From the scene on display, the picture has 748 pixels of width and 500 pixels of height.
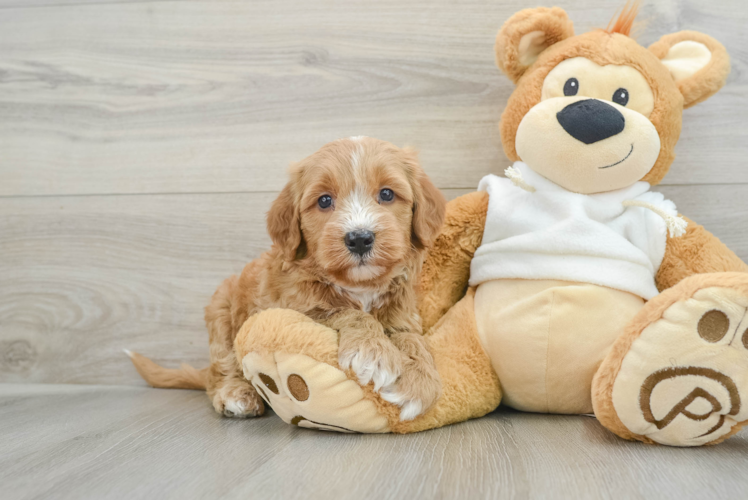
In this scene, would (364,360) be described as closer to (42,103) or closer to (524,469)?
(524,469)

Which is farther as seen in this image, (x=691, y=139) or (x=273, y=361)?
(x=691, y=139)

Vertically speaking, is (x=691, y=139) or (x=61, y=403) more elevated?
(x=691, y=139)

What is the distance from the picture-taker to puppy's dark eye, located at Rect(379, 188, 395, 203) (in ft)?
4.62

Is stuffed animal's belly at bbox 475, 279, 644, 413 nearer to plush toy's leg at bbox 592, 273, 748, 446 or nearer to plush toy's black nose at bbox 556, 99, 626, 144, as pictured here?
plush toy's leg at bbox 592, 273, 748, 446

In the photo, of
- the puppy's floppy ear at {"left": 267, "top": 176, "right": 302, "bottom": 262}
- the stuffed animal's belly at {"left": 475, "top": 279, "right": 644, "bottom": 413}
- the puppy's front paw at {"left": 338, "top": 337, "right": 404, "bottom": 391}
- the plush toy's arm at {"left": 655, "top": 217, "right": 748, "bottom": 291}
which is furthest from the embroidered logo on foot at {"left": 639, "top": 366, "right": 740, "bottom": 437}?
the puppy's floppy ear at {"left": 267, "top": 176, "right": 302, "bottom": 262}

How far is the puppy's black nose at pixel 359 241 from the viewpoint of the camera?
49.9 inches

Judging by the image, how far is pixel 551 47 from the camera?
160 cm

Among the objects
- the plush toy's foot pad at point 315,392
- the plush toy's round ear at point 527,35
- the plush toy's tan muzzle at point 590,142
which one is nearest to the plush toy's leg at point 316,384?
the plush toy's foot pad at point 315,392

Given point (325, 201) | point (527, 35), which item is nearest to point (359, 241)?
point (325, 201)

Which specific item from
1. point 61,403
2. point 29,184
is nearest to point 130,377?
point 61,403

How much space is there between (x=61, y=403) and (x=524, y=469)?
4.90ft

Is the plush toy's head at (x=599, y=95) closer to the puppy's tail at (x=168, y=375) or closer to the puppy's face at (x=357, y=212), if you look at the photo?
the puppy's face at (x=357, y=212)

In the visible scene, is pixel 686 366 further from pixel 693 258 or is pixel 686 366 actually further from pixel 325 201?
pixel 325 201

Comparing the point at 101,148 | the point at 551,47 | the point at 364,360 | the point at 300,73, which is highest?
the point at 551,47
